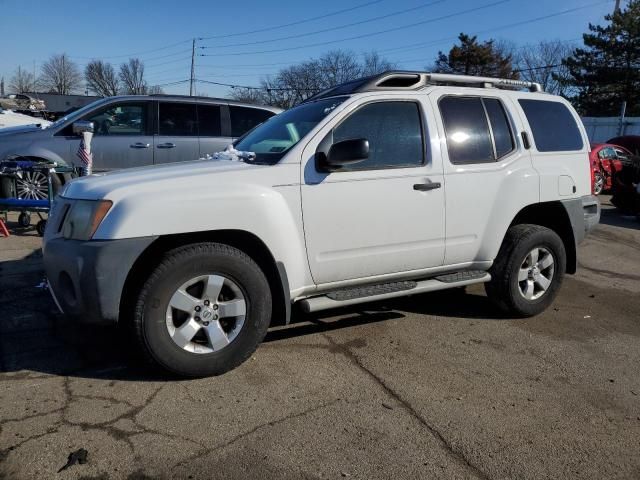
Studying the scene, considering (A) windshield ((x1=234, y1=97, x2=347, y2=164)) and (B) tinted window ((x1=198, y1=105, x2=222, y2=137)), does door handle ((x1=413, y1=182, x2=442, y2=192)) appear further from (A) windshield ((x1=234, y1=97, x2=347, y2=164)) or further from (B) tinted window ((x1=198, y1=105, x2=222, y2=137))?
(B) tinted window ((x1=198, y1=105, x2=222, y2=137))

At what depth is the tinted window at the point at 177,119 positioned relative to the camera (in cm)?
838

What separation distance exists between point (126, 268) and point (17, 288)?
107 inches

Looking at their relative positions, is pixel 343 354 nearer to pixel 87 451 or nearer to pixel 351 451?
pixel 351 451

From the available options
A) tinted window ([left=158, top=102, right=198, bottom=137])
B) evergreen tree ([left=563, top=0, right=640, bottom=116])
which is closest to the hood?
tinted window ([left=158, top=102, right=198, bottom=137])

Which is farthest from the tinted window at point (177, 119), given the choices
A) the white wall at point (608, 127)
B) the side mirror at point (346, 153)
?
the white wall at point (608, 127)

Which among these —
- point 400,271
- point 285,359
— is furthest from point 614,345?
point 285,359

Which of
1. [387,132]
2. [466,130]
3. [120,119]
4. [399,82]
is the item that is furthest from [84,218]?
[120,119]

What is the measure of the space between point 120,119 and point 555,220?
635 centimetres

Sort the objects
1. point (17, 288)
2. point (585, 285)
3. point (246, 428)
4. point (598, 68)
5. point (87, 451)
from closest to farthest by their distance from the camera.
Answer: point (87, 451) < point (246, 428) < point (17, 288) < point (585, 285) < point (598, 68)

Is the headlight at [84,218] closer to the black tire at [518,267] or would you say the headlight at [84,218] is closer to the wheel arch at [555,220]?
the black tire at [518,267]

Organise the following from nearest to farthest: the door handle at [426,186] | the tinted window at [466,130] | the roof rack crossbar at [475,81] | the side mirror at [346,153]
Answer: the side mirror at [346,153] < the door handle at [426,186] < the tinted window at [466,130] < the roof rack crossbar at [475,81]

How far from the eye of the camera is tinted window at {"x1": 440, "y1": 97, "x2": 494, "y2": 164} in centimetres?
436

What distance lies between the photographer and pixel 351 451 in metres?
2.77

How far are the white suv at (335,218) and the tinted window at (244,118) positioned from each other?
4194mm
